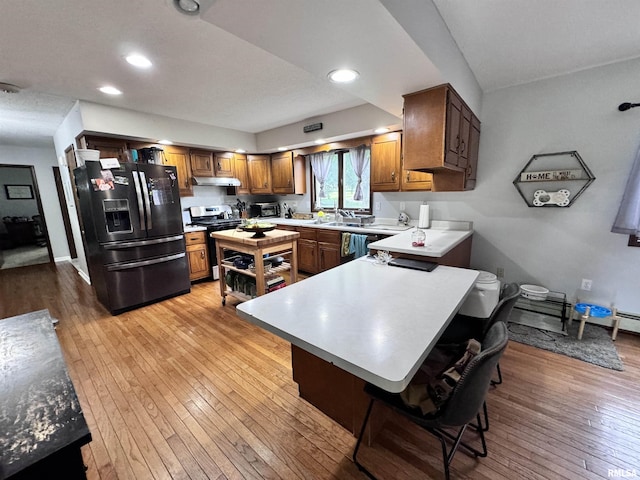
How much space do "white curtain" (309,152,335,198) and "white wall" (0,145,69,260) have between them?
18.3 feet

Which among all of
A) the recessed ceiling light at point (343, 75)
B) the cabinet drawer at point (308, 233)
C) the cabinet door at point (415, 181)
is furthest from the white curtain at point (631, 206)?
the cabinet drawer at point (308, 233)

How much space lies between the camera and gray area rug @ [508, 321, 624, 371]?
7.15 feet

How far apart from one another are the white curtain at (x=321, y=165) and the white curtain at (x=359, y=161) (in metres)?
0.45

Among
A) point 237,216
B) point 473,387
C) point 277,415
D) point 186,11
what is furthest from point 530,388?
point 237,216

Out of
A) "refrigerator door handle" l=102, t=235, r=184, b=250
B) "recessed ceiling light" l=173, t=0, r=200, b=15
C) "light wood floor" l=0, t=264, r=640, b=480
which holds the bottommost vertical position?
"light wood floor" l=0, t=264, r=640, b=480

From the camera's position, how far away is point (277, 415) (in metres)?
1.71

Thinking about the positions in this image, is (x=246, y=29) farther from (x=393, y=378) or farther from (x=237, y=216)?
(x=237, y=216)

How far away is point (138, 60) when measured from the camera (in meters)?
2.12

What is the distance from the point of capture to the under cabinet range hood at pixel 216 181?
13.8 feet

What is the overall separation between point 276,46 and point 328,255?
9.69 ft

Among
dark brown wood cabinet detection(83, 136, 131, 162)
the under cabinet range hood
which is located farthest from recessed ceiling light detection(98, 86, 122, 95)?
the under cabinet range hood

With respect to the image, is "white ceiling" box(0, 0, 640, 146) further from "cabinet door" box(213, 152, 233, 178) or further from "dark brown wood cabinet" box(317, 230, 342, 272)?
"dark brown wood cabinet" box(317, 230, 342, 272)

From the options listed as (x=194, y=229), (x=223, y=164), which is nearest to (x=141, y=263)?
(x=194, y=229)

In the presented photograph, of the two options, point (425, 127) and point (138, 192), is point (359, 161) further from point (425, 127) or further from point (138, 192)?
point (138, 192)
